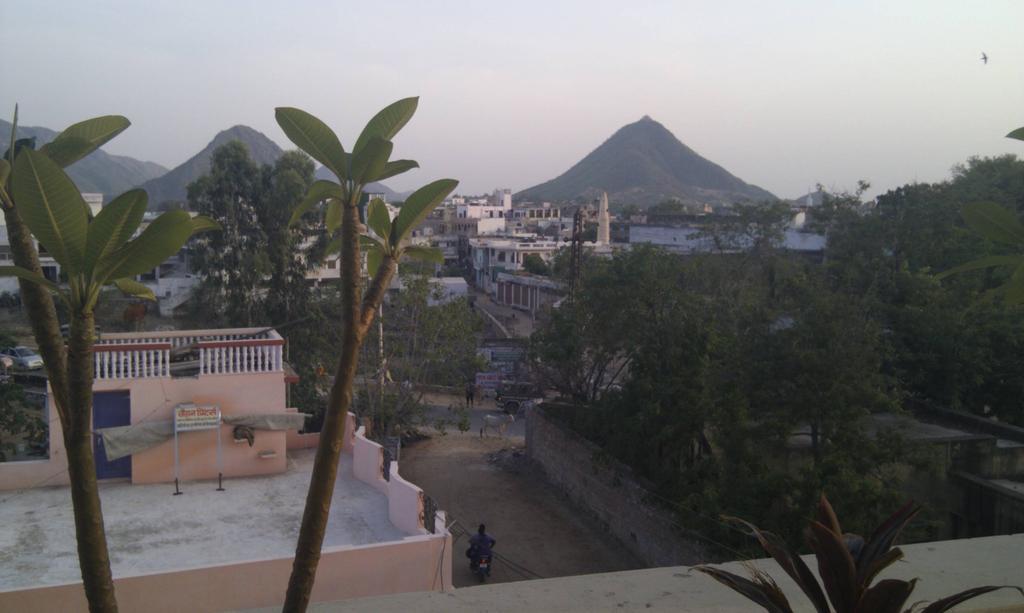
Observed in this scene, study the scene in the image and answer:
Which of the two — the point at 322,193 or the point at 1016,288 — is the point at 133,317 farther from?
the point at 1016,288

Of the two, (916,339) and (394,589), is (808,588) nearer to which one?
(394,589)

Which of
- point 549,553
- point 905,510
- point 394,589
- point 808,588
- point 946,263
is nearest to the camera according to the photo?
point 808,588

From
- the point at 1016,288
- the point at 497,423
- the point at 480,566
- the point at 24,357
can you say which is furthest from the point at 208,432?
the point at 24,357

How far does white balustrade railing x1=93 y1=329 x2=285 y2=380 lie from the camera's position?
816cm

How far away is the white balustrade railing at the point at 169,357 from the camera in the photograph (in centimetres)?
816

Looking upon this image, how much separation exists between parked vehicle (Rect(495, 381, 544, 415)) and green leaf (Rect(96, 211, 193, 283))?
807 inches

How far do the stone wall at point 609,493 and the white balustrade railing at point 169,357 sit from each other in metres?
6.75

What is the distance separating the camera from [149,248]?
201 cm

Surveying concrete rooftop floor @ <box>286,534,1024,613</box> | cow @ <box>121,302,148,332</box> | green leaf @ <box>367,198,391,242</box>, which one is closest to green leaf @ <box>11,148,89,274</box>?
green leaf @ <box>367,198,391,242</box>

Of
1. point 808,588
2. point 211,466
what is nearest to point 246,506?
point 211,466

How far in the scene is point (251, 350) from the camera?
341 inches

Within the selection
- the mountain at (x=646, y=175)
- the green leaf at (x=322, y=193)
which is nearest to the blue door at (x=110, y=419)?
the green leaf at (x=322, y=193)

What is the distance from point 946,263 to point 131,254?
20507 mm

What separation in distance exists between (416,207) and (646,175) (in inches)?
5830
